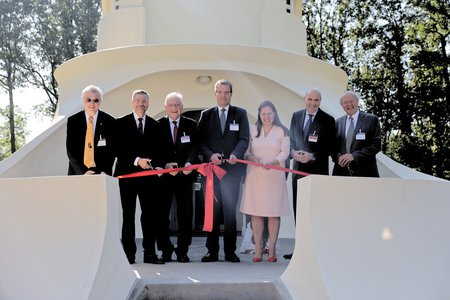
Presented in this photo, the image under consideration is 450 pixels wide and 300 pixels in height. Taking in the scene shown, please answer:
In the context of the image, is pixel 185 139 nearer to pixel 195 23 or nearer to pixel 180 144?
pixel 180 144

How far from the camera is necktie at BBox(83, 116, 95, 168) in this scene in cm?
480

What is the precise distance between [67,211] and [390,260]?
2.31m

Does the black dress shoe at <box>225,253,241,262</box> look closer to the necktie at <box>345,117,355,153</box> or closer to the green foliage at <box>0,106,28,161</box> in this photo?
the necktie at <box>345,117,355,153</box>

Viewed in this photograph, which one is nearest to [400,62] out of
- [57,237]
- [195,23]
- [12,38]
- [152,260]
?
[195,23]

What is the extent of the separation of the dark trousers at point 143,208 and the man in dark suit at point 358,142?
1.90 meters

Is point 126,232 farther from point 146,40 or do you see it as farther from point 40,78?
point 40,78

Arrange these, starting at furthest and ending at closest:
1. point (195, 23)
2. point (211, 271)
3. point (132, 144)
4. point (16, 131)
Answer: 1. point (16, 131)
2. point (195, 23)
3. point (132, 144)
4. point (211, 271)

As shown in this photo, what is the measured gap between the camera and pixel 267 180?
5242 mm

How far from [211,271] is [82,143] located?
5.46 ft

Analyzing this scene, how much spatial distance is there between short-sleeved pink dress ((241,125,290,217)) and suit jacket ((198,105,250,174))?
0.14 metres

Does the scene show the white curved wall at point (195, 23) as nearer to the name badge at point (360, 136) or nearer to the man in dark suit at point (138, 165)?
the man in dark suit at point (138, 165)

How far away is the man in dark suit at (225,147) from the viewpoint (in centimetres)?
529

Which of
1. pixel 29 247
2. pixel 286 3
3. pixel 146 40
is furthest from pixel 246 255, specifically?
pixel 286 3

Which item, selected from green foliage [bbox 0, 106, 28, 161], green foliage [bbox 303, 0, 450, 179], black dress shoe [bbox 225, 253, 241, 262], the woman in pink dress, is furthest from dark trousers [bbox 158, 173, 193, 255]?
green foliage [bbox 0, 106, 28, 161]
